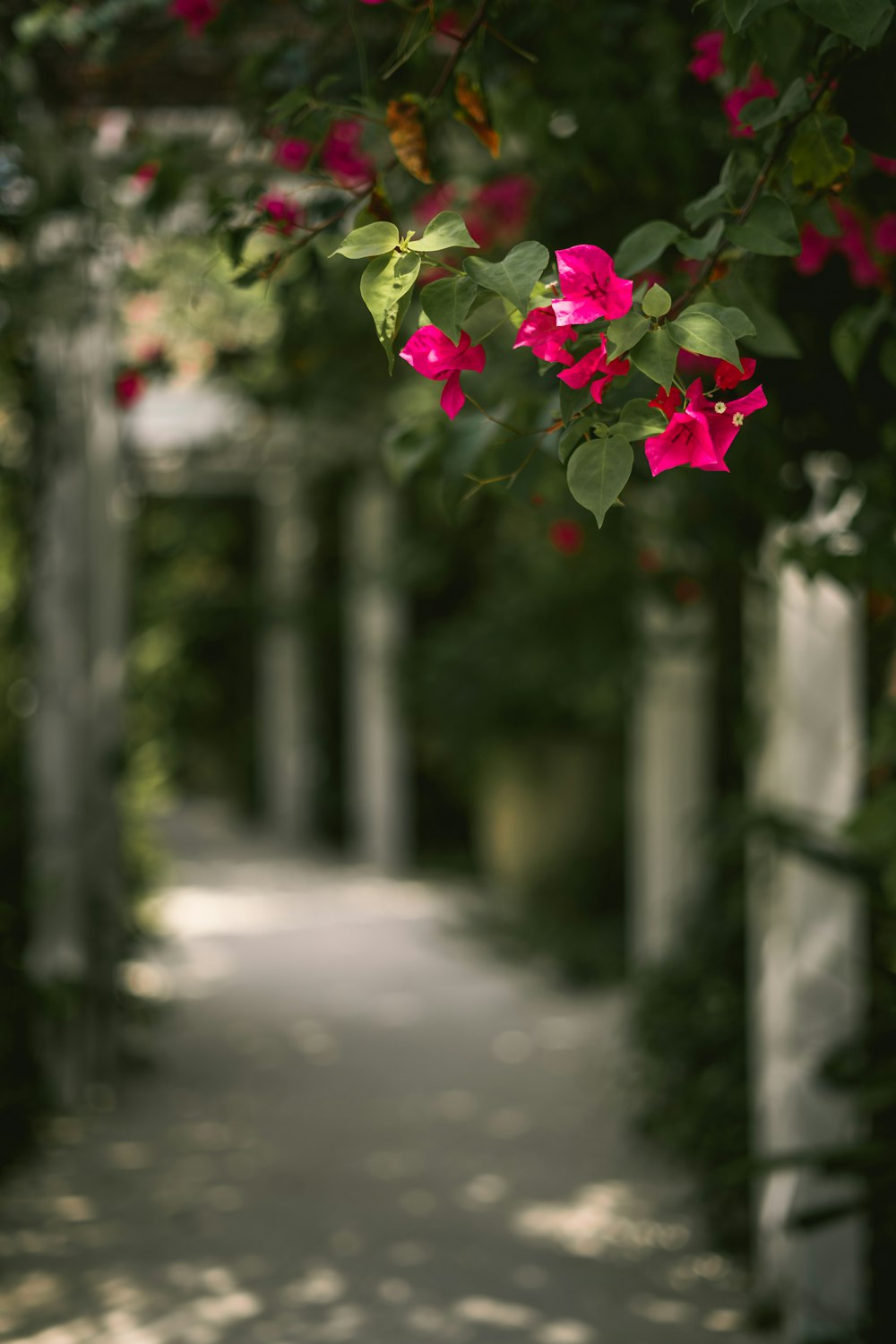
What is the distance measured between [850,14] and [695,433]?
0.35 meters

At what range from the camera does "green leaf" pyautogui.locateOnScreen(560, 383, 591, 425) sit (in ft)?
3.19

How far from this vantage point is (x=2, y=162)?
85.4 inches

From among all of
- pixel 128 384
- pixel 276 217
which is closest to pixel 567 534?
pixel 128 384

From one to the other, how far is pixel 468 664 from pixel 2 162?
320 cm

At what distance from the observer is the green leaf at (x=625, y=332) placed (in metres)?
0.93

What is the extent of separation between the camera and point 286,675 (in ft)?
29.3

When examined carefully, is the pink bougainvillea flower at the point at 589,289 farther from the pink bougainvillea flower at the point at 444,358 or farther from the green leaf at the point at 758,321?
the green leaf at the point at 758,321

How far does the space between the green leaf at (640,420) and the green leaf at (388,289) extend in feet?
0.59

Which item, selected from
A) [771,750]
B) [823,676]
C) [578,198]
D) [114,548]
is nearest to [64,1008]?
[114,548]

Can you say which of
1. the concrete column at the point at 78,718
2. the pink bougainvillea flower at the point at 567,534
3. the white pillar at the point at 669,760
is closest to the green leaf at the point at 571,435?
the pink bougainvillea flower at the point at 567,534

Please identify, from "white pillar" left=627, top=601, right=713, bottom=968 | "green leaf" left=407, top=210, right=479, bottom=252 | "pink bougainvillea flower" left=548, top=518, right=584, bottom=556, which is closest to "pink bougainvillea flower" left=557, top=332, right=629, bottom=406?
"green leaf" left=407, top=210, right=479, bottom=252

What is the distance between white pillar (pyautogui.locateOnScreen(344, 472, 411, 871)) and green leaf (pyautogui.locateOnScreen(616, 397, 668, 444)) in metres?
5.52

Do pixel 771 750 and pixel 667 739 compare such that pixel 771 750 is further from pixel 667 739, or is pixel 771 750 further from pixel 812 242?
pixel 812 242

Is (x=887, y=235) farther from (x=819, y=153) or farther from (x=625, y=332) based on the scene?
(x=625, y=332)
